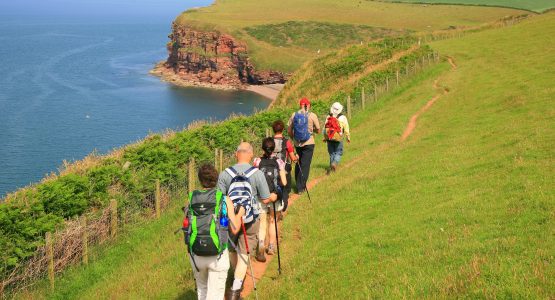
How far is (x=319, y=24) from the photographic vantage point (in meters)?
167

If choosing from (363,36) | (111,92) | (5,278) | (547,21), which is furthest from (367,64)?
(363,36)

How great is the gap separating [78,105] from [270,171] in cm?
9815

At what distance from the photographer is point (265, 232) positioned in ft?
35.7

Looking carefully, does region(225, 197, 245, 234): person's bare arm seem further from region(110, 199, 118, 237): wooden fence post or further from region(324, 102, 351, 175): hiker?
region(324, 102, 351, 175): hiker

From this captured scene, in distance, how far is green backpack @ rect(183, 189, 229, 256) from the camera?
24.5 ft

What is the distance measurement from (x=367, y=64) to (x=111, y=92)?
7838cm

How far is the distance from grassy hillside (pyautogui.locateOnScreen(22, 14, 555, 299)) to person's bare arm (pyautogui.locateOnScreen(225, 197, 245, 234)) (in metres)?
1.62

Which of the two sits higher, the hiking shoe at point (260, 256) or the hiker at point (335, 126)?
the hiker at point (335, 126)

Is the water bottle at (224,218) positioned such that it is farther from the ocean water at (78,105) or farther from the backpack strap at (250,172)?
the ocean water at (78,105)

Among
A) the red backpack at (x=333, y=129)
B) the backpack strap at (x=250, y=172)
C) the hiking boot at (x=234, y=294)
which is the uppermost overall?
the backpack strap at (x=250, y=172)

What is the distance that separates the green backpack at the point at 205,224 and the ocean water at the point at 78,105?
41827 millimetres

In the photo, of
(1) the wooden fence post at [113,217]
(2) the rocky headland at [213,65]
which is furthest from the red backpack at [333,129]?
(2) the rocky headland at [213,65]

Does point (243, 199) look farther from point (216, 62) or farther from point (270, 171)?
point (216, 62)

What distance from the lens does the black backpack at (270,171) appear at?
10.1 meters
